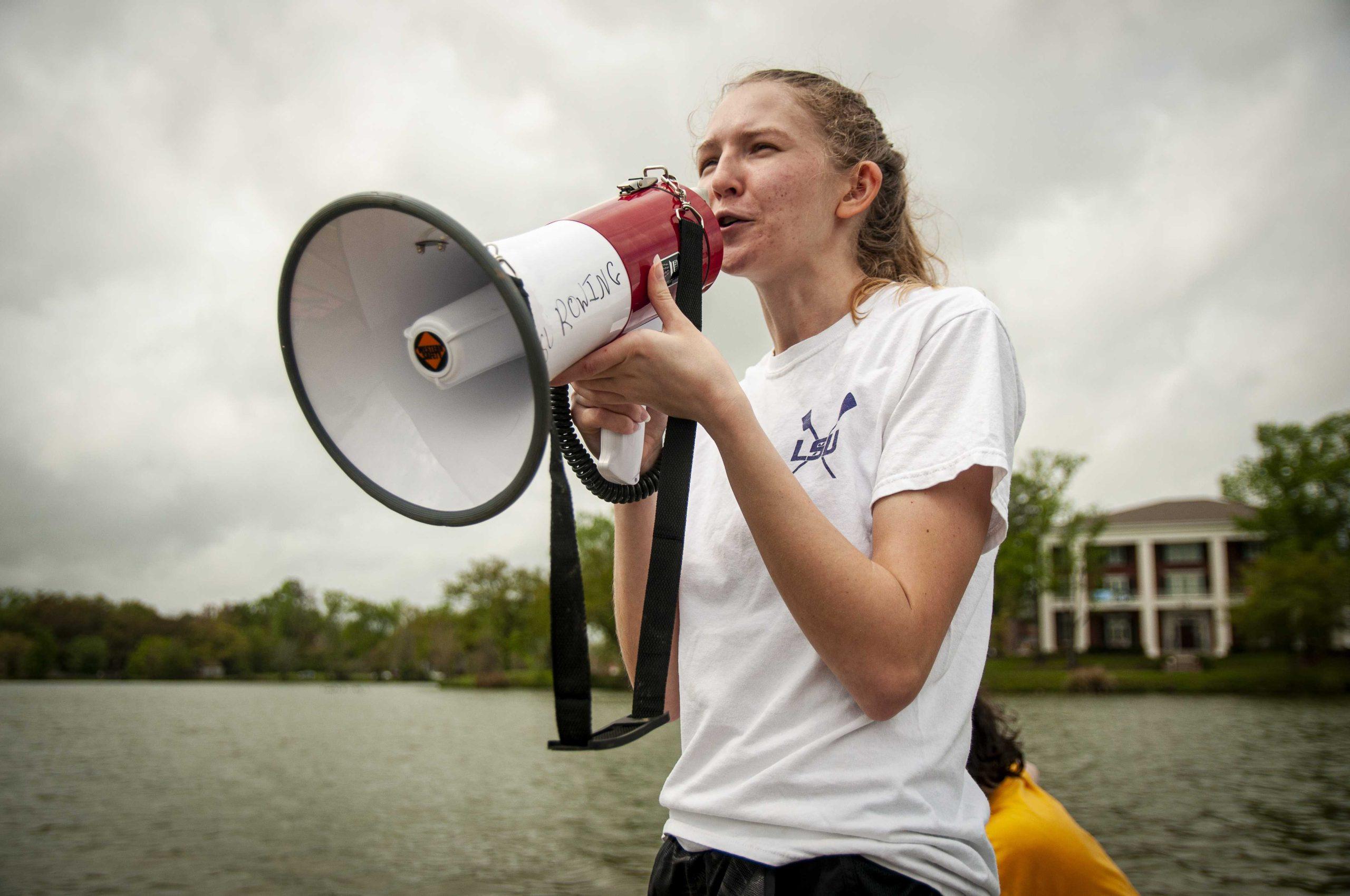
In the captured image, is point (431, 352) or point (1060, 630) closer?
point (431, 352)

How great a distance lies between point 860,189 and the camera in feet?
5.40

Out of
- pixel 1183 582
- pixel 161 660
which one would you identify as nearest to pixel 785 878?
pixel 1183 582

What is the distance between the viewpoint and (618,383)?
4.06 ft

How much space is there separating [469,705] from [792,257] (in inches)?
1880

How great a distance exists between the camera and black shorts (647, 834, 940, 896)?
1149 mm

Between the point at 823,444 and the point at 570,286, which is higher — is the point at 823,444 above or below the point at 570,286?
below

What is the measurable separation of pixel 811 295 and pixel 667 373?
540 mm

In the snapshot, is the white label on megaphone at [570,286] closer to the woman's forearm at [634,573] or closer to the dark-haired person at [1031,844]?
the woman's forearm at [634,573]

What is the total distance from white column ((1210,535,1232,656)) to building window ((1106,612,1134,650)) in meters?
4.97

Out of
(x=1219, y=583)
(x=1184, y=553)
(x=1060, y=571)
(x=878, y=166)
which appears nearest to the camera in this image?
(x=878, y=166)

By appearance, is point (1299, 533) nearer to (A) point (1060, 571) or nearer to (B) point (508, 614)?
(A) point (1060, 571)

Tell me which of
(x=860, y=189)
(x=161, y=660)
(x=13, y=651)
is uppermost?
(x=860, y=189)

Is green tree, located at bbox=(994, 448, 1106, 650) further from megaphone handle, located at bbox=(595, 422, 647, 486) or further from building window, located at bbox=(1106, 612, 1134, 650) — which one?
megaphone handle, located at bbox=(595, 422, 647, 486)

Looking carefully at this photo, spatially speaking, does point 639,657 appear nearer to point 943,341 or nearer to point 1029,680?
point 943,341
